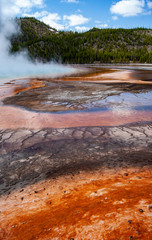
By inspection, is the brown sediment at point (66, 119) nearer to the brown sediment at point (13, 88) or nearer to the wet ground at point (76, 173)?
the wet ground at point (76, 173)

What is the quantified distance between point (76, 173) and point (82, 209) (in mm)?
1106

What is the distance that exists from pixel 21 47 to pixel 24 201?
7040 cm

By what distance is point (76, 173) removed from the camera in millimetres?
2936

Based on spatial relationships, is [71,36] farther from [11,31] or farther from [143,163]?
[143,163]

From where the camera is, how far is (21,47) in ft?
209

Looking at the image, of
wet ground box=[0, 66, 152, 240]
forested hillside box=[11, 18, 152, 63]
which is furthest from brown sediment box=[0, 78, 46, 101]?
forested hillside box=[11, 18, 152, 63]

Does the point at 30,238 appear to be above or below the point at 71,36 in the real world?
below

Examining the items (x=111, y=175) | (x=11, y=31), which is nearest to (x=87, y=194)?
(x=111, y=175)

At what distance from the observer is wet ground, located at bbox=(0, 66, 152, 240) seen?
1590 mm

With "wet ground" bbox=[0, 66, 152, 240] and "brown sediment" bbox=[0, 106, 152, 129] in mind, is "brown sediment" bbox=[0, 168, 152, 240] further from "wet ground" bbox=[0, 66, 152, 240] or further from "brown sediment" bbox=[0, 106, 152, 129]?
"brown sediment" bbox=[0, 106, 152, 129]

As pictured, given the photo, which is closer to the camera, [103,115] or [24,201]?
[24,201]

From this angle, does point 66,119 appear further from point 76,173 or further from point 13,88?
point 13,88

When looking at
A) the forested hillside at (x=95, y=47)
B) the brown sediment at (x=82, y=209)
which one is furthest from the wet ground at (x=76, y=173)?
the forested hillside at (x=95, y=47)

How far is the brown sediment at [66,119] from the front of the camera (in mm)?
5098
